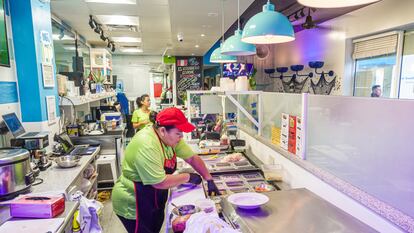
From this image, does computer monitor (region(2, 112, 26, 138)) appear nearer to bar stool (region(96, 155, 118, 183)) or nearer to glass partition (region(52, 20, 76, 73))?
bar stool (region(96, 155, 118, 183))

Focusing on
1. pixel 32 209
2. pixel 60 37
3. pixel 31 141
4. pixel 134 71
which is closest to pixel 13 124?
pixel 31 141

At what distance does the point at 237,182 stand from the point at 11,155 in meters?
1.62

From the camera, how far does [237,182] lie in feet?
6.30

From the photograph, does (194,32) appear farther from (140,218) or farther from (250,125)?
(140,218)

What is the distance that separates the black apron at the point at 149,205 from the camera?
174cm

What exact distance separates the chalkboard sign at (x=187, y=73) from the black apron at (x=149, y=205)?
9202 mm

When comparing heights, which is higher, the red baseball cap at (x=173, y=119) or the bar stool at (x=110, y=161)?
the red baseball cap at (x=173, y=119)

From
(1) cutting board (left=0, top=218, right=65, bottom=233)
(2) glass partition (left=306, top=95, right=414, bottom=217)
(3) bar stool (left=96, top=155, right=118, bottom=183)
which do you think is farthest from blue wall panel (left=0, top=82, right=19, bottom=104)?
(2) glass partition (left=306, top=95, right=414, bottom=217)

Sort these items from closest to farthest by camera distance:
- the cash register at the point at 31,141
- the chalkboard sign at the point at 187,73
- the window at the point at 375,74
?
the cash register at the point at 31,141 < the window at the point at 375,74 < the chalkboard sign at the point at 187,73

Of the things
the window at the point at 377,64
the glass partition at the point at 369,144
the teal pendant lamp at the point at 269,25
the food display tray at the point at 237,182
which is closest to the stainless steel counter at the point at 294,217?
the glass partition at the point at 369,144

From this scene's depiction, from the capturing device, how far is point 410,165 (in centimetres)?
100

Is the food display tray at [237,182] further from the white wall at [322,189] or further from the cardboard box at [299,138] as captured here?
the cardboard box at [299,138]

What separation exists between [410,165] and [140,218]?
1.56 metres

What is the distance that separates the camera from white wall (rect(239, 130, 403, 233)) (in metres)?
1.13
